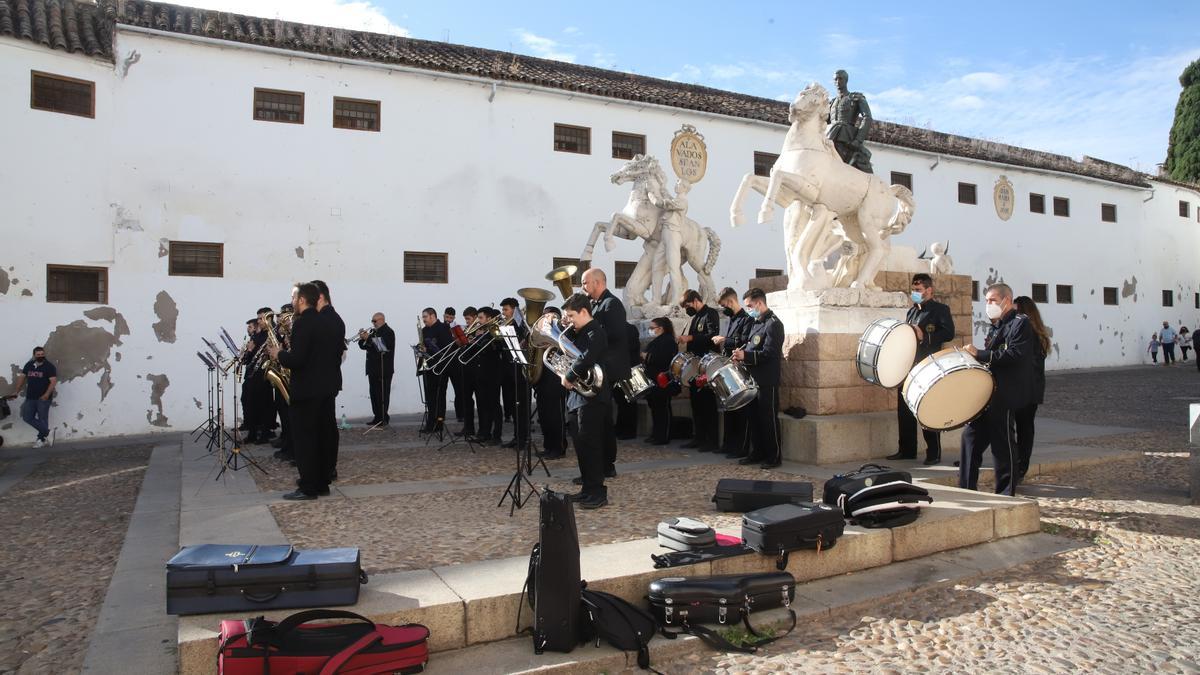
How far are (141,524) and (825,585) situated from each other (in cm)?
491

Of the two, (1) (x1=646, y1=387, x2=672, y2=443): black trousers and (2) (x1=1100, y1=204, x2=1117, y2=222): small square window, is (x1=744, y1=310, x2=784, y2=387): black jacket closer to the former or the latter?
(1) (x1=646, y1=387, x2=672, y2=443): black trousers

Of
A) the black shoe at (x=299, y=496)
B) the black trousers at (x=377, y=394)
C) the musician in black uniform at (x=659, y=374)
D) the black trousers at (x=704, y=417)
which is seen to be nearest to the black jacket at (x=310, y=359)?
the black shoe at (x=299, y=496)

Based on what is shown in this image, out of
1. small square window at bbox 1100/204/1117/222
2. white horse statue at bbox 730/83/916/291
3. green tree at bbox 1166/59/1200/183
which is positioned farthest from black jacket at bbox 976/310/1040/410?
green tree at bbox 1166/59/1200/183

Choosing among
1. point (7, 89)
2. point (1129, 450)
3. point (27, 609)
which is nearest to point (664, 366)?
point (1129, 450)

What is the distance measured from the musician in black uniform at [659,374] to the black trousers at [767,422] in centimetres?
166

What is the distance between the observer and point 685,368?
9.06 metres

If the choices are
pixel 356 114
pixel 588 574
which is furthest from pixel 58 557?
pixel 356 114

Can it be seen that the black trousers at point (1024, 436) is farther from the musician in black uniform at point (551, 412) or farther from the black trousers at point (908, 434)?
the musician in black uniform at point (551, 412)

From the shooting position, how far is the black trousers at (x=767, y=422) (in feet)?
25.7

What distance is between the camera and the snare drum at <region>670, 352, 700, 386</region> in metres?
8.98

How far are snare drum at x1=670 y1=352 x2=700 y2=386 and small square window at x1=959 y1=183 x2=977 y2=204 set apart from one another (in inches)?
668

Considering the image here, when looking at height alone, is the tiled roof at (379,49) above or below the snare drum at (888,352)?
above

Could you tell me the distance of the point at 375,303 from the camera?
15.0 metres

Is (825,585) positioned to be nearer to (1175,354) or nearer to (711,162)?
(711,162)
